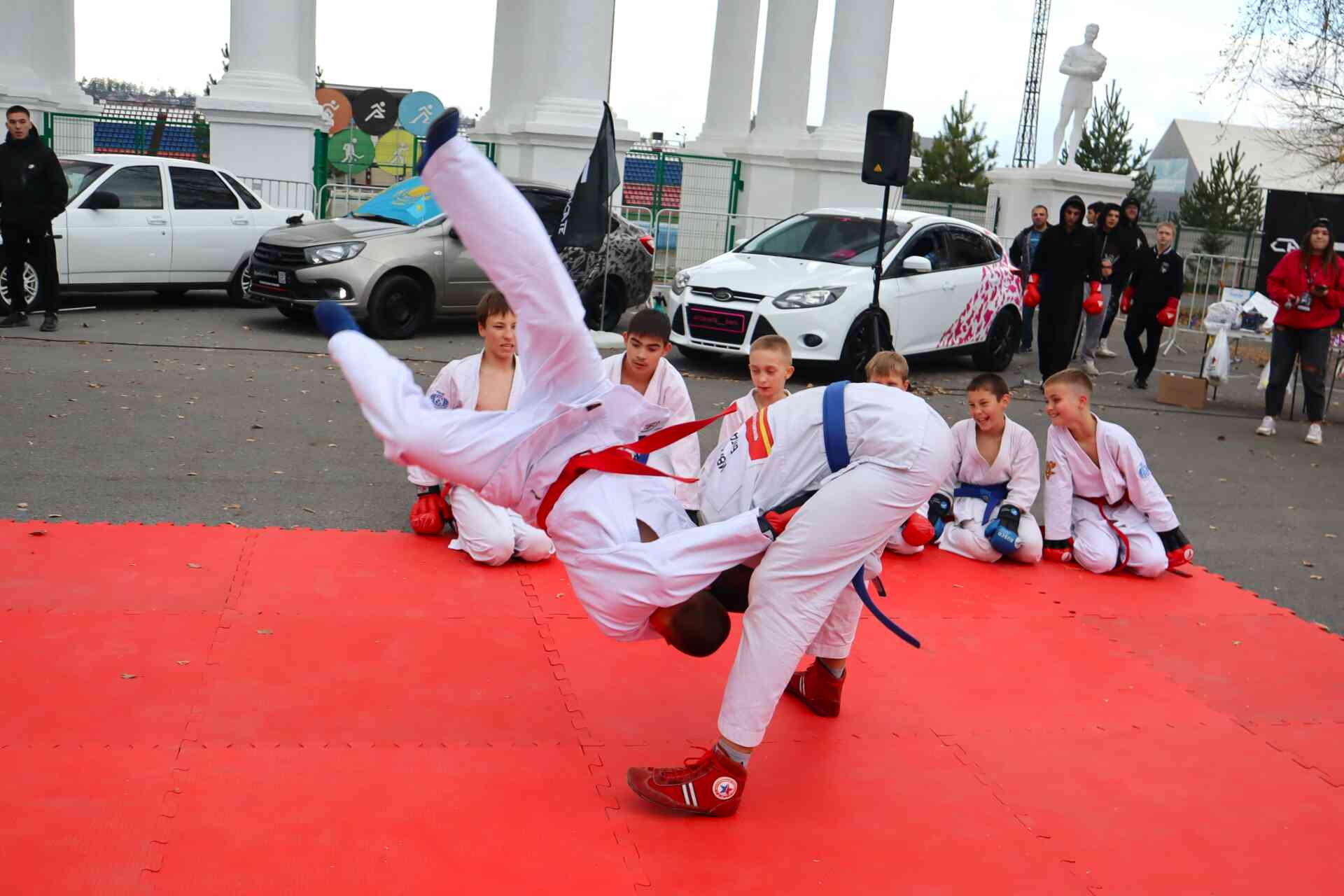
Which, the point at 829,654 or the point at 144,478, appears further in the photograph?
the point at 144,478

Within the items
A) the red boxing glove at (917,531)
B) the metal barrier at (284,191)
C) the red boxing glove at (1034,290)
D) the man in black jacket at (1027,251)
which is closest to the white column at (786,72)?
the man in black jacket at (1027,251)

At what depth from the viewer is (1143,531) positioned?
6895 mm

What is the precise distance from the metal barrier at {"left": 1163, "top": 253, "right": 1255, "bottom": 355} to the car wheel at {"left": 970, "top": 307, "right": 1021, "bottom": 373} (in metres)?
7.01

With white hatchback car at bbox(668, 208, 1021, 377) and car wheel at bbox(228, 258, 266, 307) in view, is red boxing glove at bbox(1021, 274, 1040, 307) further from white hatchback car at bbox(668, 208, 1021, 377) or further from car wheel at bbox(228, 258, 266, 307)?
car wheel at bbox(228, 258, 266, 307)

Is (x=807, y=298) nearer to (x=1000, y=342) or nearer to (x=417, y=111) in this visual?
(x=1000, y=342)

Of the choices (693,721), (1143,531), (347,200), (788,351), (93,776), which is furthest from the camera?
(347,200)

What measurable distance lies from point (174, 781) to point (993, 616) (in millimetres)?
3767

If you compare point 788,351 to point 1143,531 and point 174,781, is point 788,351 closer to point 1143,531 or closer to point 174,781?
point 1143,531

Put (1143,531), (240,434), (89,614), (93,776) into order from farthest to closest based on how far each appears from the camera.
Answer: (240,434), (1143,531), (89,614), (93,776)

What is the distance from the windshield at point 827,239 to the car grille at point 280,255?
448 cm

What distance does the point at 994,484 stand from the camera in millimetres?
7086

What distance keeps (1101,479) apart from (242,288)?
10.1 metres

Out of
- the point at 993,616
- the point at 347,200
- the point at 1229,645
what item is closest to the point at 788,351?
the point at 993,616

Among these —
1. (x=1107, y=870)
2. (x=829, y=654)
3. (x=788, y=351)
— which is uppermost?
(x=788, y=351)
